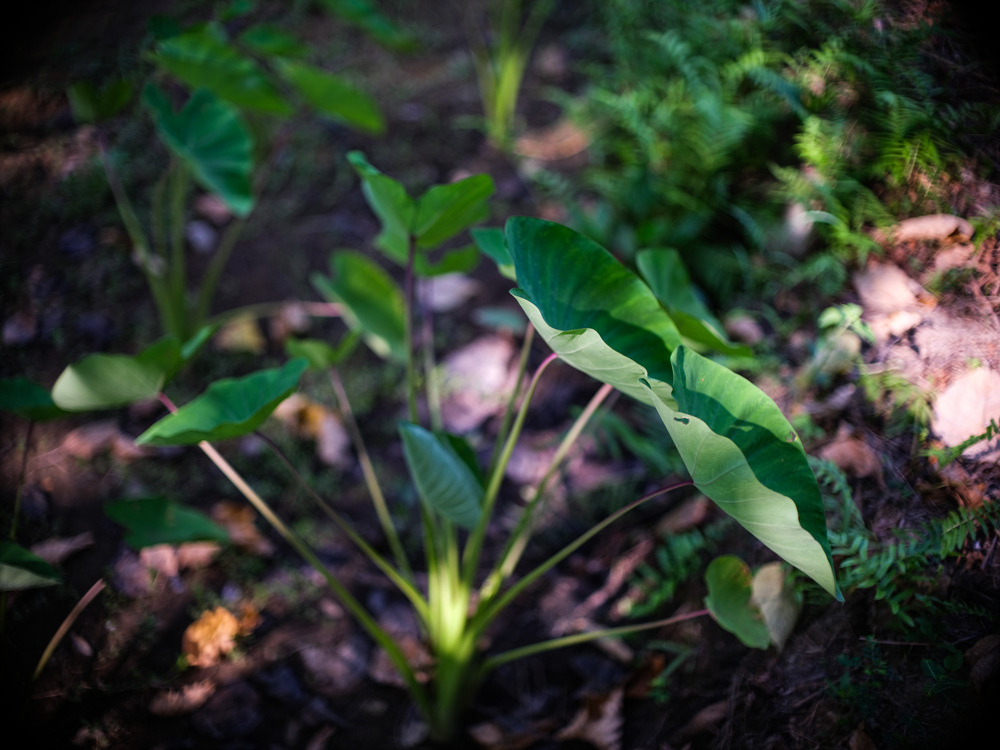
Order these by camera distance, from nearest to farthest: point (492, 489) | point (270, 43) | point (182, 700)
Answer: point (492, 489) < point (182, 700) < point (270, 43)

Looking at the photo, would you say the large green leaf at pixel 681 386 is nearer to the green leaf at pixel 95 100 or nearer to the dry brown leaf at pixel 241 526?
the dry brown leaf at pixel 241 526

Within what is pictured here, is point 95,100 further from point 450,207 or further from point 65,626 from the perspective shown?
point 65,626

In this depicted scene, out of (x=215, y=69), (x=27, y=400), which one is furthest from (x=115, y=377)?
(x=215, y=69)

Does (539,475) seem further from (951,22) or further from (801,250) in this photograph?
(951,22)

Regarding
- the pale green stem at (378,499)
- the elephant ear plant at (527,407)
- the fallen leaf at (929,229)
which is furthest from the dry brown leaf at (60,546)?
the fallen leaf at (929,229)

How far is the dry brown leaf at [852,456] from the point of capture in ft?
3.11

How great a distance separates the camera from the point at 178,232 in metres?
1.49

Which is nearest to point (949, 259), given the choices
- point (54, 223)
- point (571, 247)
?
point (571, 247)

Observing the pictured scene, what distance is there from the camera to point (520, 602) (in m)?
1.20

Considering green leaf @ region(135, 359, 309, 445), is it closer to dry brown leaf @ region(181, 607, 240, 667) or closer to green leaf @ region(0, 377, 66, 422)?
green leaf @ region(0, 377, 66, 422)

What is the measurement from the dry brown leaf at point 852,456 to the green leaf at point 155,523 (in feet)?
3.58

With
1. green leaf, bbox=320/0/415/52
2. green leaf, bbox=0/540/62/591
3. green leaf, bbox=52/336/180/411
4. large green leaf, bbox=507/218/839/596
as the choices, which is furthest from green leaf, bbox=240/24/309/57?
green leaf, bbox=0/540/62/591

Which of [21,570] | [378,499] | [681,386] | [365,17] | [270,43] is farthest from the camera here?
[365,17]

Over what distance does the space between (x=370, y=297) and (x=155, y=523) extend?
59 cm
